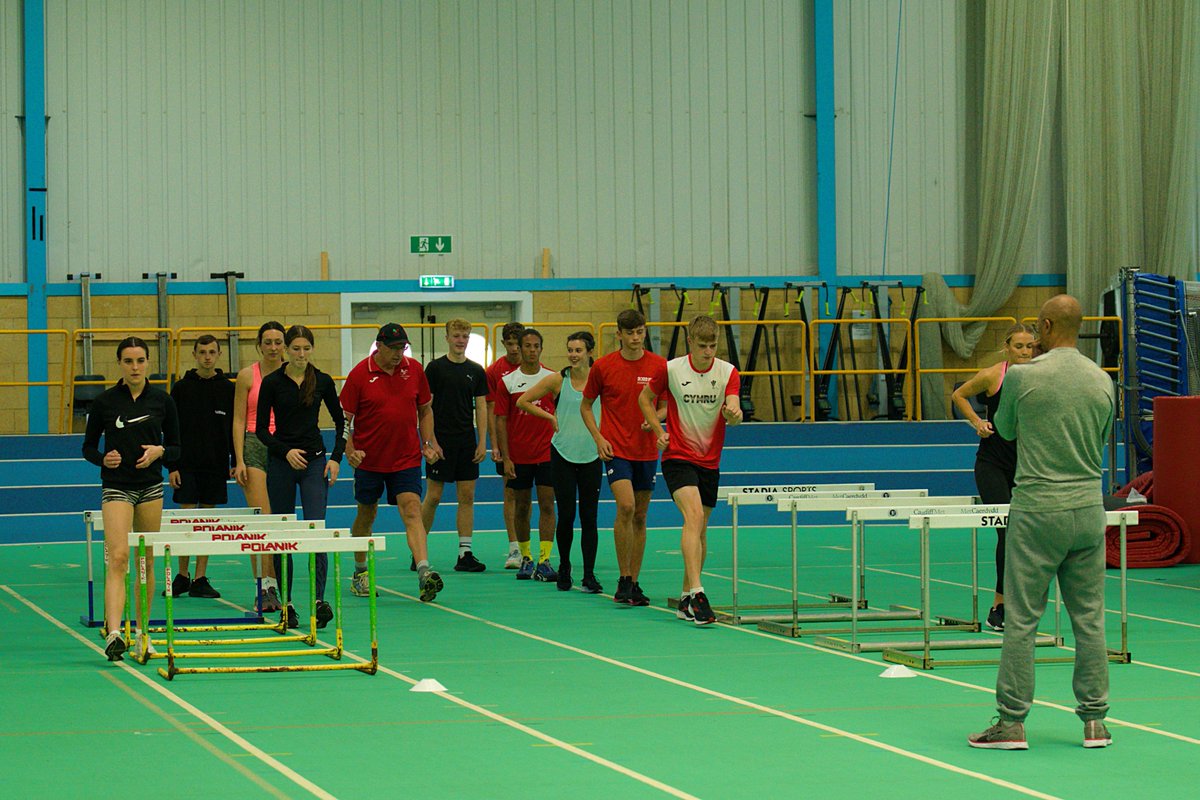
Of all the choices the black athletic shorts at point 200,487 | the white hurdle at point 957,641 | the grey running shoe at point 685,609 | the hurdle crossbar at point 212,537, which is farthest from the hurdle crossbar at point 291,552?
the black athletic shorts at point 200,487

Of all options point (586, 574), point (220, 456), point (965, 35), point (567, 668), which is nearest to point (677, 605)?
point (586, 574)

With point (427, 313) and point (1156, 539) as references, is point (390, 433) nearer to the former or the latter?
point (1156, 539)

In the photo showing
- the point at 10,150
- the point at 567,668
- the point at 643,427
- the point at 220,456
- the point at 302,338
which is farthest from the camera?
the point at 10,150

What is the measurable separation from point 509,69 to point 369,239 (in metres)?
3.38

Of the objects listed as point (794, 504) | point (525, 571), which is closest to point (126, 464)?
point (794, 504)

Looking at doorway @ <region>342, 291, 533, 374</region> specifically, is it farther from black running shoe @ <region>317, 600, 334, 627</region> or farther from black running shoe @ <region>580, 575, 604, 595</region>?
black running shoe @ <region>317, 600, 334, 627</region>

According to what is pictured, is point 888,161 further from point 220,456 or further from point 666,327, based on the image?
point 220,456

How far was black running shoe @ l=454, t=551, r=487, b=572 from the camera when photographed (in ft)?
44.4

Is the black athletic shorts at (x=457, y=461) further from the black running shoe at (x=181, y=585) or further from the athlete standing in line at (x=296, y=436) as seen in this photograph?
the athlete standing in line at (x=296, y=436)

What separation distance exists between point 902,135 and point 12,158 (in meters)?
13.4

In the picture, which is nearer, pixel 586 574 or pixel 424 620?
pixel 424 620

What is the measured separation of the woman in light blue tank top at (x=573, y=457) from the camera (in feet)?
39.1

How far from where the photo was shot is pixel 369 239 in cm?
2348

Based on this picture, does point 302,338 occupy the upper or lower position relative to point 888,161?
lower
